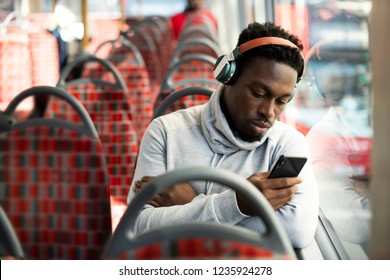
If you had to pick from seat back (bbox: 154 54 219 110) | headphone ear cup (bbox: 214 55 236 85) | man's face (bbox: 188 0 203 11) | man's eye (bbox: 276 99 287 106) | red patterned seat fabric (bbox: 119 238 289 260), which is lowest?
red patterned seat fabric (bbox: 119 238 289 260)

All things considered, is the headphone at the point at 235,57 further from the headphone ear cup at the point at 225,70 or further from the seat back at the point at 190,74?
the seat back at the point at 190,74

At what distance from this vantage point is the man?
52.2 inches

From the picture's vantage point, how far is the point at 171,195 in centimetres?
143

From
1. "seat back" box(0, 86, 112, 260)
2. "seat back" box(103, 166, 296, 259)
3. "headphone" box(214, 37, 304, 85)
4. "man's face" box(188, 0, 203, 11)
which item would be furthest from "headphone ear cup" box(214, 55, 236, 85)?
"man's face" box(188, 0, 203, 11)

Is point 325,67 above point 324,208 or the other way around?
above

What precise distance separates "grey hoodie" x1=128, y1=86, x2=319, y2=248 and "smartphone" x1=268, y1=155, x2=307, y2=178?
134 mm

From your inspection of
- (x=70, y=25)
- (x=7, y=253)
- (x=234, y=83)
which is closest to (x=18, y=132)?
(x=7, y=253)

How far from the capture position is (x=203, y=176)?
96 cm

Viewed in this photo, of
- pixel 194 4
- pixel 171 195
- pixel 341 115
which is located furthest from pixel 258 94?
pixel 194 4

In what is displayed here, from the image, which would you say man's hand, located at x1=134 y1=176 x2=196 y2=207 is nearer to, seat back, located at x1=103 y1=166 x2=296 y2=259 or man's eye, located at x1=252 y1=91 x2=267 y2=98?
man's eye, located at x1=252 y1=91 x2=267 y2=98

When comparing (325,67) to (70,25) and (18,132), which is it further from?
(70,25)

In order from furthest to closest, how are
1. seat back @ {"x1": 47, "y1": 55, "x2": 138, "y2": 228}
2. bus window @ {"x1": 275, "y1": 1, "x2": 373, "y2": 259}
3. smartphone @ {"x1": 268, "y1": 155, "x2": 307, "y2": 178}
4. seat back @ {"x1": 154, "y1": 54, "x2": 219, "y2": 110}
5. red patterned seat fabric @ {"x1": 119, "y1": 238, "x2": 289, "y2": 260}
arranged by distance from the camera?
seat back @ {"x1": 154, "y1": 54, "x2": 219, "y2": 110} → seat back @ {"x1": 47, "y1": 55, "x2": 138, "y2": 228} → bus window @ {"x1": 275, "y1": 1, "x2": 373, "y2": 259} → smartphone @ {"x1": 268, "y1": 155, "x2": 307, "y2": 178} → red patterned seat fabric @ {"x1": 119, "y1": 238, "x2": 289, "y2": 260}

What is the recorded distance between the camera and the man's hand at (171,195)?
1422mm
